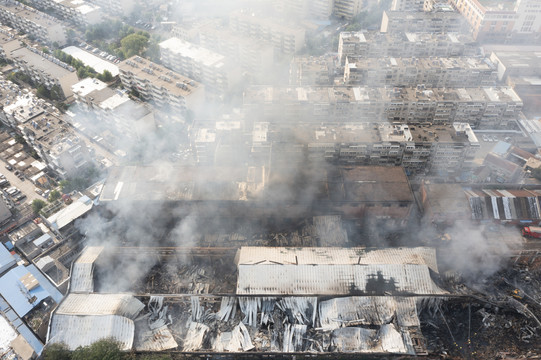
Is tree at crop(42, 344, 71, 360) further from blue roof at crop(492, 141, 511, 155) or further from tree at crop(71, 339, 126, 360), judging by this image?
blue roof at crop(492, 141, 511, 155)

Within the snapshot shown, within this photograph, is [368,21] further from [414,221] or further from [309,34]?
[414,221]

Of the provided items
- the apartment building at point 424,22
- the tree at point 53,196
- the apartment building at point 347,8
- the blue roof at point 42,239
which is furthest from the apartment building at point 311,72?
the blue roof at point 42,239

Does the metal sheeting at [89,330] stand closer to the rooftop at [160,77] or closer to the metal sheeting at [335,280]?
the metal sheeting at [335,280]

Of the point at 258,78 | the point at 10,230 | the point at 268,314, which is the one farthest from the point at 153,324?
the point at 258,78

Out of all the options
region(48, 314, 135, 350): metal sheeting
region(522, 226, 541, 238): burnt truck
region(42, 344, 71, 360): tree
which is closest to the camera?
region(42, 344, 71, 360): tree

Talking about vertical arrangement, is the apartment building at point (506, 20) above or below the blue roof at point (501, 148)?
above

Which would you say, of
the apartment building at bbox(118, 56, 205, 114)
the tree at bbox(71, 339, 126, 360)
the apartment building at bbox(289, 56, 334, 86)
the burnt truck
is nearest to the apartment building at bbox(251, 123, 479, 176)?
the burnt truck
